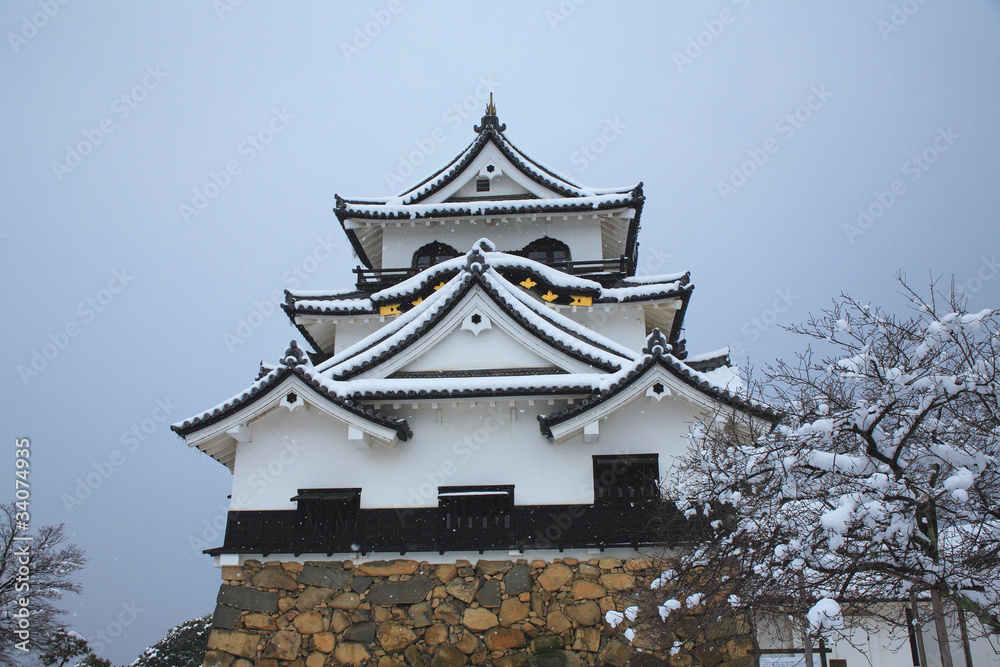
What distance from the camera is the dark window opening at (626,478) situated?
33.9 ft

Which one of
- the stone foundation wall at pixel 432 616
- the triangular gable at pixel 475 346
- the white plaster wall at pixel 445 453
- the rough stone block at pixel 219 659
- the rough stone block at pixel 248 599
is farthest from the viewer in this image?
the triangular gable at pixel 475 346

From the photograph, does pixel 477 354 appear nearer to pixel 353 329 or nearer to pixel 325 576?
pixel 325 576

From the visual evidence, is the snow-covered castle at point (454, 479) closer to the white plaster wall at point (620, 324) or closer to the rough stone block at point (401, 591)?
the rough stone block at point (401, 591)

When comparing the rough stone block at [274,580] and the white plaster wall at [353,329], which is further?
the white plaster wall at [353,329]

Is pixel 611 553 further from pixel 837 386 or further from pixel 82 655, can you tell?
pixel 82 655

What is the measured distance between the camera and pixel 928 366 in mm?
5945

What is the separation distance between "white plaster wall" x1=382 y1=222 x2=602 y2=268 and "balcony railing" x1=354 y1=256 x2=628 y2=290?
0.49 meters

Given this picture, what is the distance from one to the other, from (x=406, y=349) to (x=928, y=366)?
7.94 meters

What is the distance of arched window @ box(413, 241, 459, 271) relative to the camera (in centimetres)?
1667

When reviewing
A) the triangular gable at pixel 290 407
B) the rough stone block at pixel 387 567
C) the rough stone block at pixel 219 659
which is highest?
the triangular gable at pixel 290 407

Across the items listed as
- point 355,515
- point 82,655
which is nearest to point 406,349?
point 355,515

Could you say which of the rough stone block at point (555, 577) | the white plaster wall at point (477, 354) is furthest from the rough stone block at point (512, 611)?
the white plaster wall at point (477, 354)

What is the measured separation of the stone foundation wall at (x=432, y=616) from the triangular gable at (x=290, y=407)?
2208mm

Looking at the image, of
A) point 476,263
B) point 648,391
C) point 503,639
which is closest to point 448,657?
point 503,639
